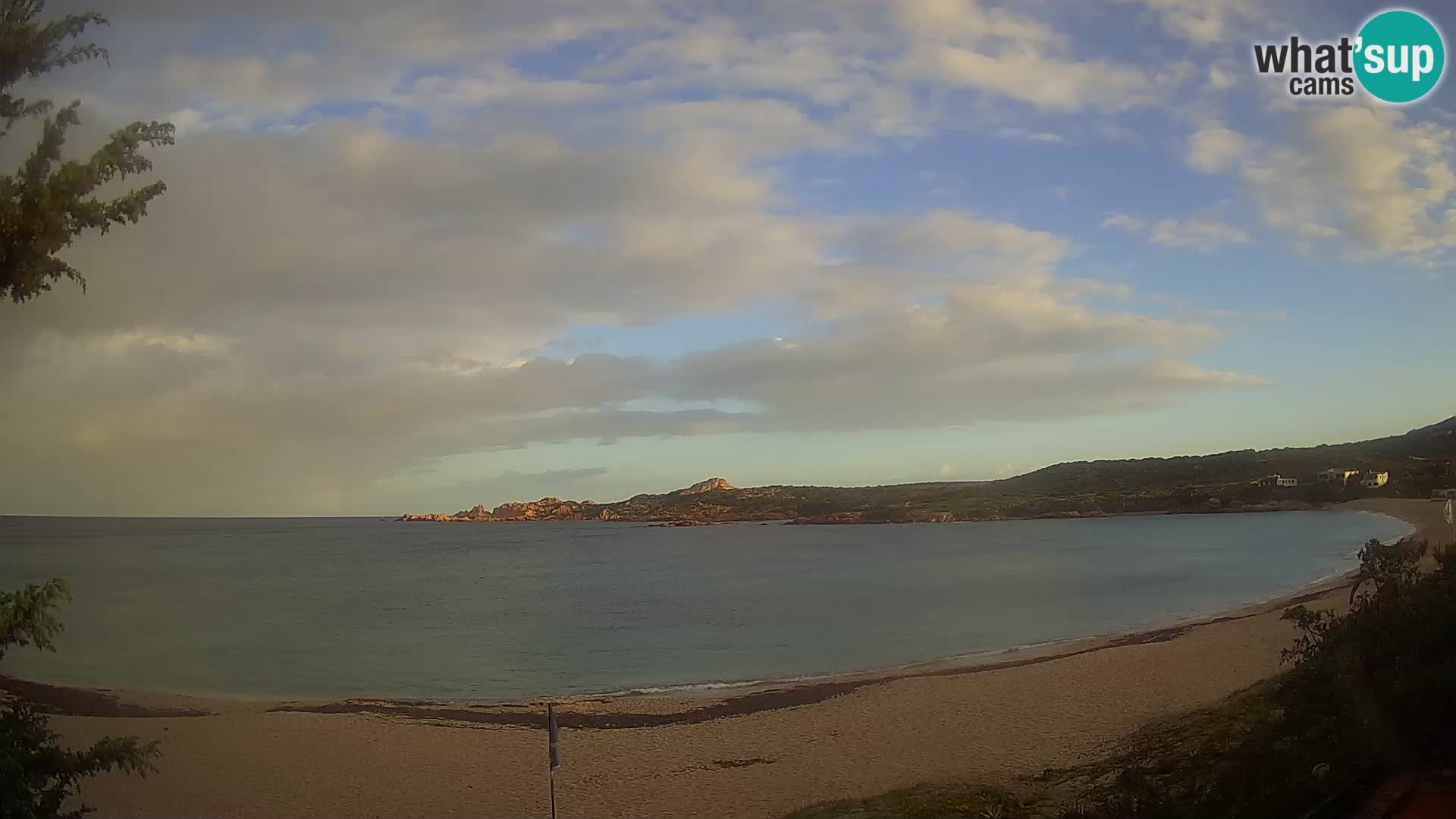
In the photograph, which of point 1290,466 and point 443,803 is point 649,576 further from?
point 1290,466

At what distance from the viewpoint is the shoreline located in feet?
61.8

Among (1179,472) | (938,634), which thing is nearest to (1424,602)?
(938,634)

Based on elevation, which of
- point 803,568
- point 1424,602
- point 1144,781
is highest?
point 1424,602

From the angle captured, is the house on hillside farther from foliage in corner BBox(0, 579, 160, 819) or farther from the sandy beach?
foliage in corner BBox(0, 579, 160, 819)

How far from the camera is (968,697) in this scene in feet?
60.8

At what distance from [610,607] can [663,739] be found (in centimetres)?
2598

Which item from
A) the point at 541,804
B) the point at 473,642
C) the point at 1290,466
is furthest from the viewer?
the point at 1290,466

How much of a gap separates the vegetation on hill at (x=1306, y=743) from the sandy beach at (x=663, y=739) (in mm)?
1849

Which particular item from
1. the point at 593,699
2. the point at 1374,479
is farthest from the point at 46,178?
the point at 1374,479

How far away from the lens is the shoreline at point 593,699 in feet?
61.8

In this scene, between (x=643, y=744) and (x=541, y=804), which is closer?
(x=541, y=804)

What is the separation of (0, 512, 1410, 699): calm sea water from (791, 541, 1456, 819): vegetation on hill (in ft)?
44.2

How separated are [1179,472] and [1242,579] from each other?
75.9m

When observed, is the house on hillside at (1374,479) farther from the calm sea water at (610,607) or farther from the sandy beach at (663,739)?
the sandy beach at (663,739)
